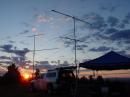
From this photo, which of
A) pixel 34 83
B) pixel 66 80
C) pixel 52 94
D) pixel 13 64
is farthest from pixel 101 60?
pixel 13 64

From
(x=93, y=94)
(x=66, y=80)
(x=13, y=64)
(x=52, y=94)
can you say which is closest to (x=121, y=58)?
(x=93, y=94)

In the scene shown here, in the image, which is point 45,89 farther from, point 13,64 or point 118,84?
point 13,64

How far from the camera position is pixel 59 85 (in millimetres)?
24781

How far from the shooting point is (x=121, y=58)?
19984 millimetres

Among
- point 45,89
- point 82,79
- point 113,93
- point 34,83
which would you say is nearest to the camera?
point 113,93

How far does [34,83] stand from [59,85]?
19.3ft

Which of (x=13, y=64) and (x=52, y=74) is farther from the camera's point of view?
(x=13, y=64)

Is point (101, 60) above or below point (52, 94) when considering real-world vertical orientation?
above

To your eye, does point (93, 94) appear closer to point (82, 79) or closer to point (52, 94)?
point (52, 94)

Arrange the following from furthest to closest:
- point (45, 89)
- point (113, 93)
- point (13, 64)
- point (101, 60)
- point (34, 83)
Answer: point (13, 64), point (34, 83), point (45, 89), point (101, 60), point (113, 93)

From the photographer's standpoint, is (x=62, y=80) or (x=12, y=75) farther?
(x=12, y=75)

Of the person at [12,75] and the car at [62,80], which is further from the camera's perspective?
the person at [12,75]

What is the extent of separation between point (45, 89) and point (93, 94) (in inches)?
313

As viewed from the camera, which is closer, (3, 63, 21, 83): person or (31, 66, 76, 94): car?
(31, 66, 76, 94): car
